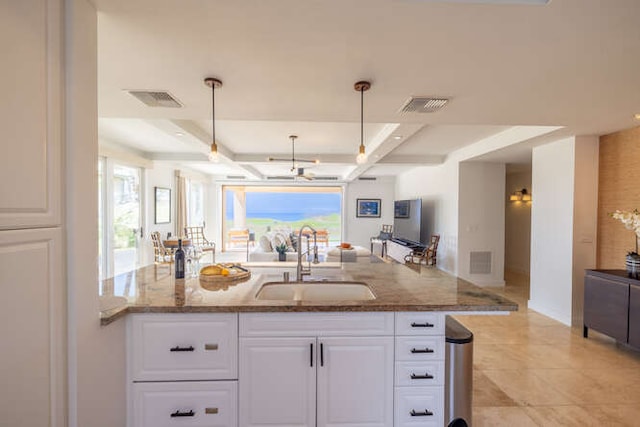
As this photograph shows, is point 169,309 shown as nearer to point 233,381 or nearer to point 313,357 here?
point 233,381

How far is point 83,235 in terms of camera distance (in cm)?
129

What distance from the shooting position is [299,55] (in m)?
1.80

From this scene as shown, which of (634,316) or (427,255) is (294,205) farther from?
(634,316)

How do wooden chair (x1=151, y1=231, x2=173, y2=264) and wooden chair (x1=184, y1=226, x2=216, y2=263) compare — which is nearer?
wooden chair (x1=151, y1=231, x2=173, y2=264)

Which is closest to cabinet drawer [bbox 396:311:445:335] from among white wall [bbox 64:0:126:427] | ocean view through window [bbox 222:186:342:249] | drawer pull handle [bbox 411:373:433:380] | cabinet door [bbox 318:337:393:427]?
cabinet door [bbox 318:337:393:427]

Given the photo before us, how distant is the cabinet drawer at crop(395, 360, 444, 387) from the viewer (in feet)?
5.28

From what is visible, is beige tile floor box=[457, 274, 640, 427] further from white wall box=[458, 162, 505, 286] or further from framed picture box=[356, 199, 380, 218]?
framed picture box=[356, 199, 380, 218]

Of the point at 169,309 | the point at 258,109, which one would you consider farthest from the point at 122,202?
the point at 169,309

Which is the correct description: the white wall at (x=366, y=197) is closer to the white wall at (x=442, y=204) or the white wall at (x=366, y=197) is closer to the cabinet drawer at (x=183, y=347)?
the white wall at (x=442, y=204)

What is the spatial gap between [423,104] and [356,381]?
223 cm

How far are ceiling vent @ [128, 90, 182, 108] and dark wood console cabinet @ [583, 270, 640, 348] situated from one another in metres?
4.66

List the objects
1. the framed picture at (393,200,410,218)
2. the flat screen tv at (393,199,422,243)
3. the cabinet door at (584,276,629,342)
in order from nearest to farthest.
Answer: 1. the cabinet door at (584,276,629,342)
2. the flat screen tv at (393,199,422,243)
3. the framed picture at (393,200,410,218)

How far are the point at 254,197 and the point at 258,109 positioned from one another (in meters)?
9.16

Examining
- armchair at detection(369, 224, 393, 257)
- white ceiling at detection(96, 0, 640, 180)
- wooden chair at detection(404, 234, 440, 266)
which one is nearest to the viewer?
white ceiling at detection(96, 0, 640, 180)
